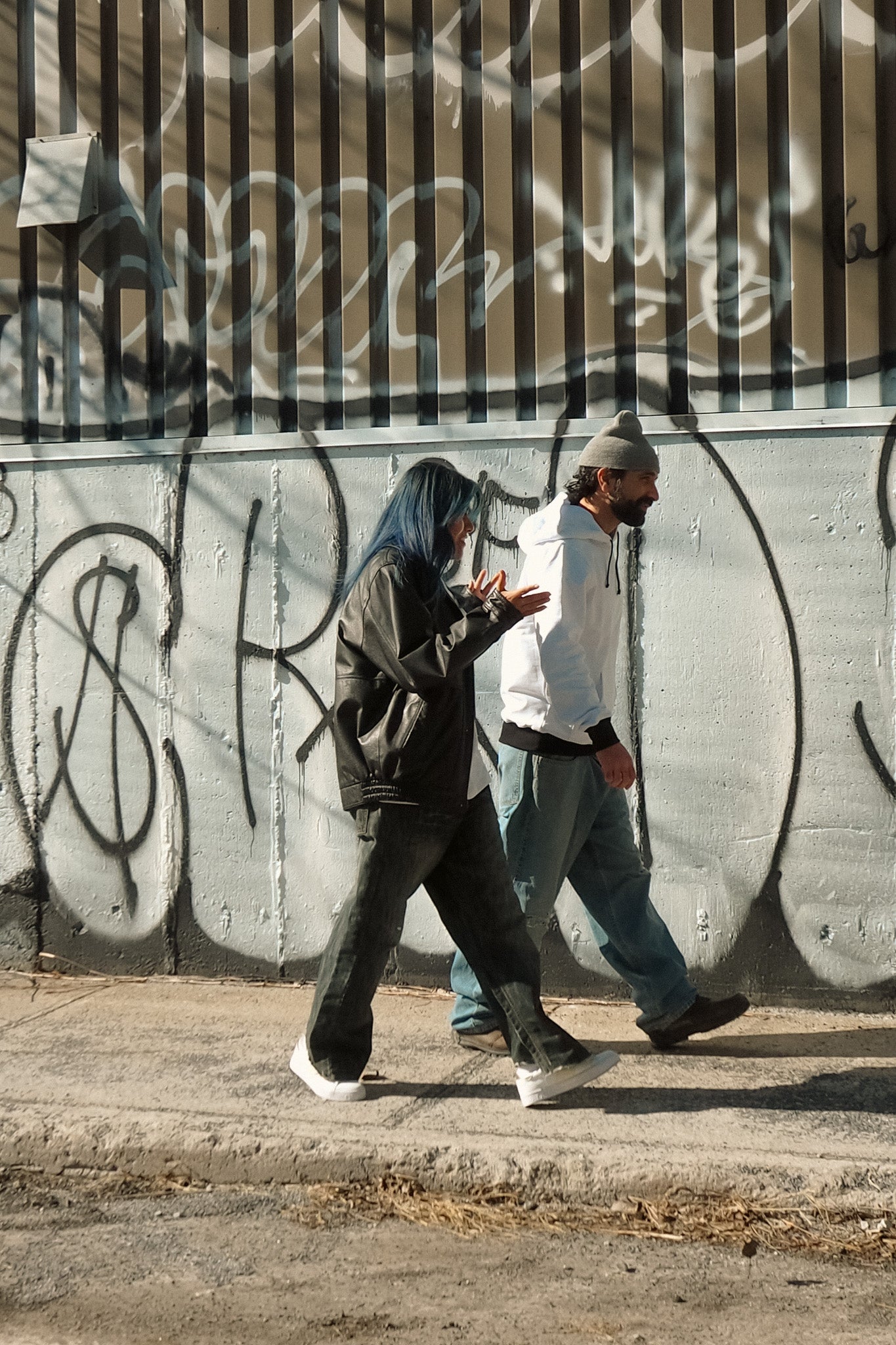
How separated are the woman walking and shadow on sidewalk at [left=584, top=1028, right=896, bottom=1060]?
1.89 ft

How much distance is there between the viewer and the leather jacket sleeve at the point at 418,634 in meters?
3.63

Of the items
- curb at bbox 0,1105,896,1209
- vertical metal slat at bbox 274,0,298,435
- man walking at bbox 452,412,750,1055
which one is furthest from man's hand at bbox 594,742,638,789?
vertical metal slat at bbox 274,0,298,435

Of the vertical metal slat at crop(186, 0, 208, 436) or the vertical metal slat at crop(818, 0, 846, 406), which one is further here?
the vertical metal slat at crop(186, 0, 208, 436)

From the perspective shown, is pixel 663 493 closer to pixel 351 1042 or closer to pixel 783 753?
pixel 783 753

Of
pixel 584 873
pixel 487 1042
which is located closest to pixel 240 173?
pixel 584 873

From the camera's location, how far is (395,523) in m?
3.88

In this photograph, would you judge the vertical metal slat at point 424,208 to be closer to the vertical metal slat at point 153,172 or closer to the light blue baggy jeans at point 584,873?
the vertical metal slat at point 153,172

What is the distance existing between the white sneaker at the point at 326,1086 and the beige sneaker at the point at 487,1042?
1.85 ft

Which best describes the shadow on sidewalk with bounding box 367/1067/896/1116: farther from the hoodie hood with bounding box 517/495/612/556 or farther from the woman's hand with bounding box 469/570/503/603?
the hoodie hood with bounding box 517/495/612/556

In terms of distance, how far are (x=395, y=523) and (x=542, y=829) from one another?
1.05 m

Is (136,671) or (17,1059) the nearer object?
(17,1059)

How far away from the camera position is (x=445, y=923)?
405cm

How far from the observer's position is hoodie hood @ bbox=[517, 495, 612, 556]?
4133mm

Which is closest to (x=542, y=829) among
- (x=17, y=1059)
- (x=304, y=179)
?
(x=17, y=1059)
